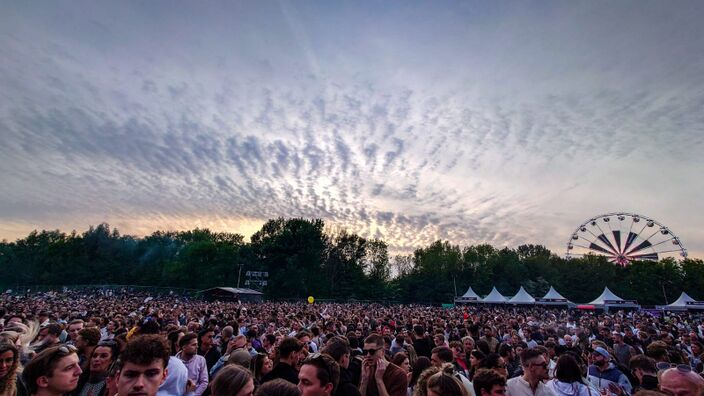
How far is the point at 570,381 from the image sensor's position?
4.42 metres

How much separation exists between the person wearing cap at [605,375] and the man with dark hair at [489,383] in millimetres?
3698

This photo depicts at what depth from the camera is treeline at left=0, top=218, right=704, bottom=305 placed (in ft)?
228

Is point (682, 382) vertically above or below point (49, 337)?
above

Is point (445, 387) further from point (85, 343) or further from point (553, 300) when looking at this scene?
point (553, 300)

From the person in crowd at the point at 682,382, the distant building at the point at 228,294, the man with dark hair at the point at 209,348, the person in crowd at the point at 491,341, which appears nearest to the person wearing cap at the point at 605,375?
the person in crowd at the point at 491,341

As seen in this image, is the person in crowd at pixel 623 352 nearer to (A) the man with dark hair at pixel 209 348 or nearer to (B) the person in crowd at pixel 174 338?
(A) the man with dark hair at pixel 209 348

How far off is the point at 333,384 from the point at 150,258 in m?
107

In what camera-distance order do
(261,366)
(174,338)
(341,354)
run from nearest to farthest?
(341,354) → (261,366) → (174,338)

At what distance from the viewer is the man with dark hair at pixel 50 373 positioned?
3088 mm

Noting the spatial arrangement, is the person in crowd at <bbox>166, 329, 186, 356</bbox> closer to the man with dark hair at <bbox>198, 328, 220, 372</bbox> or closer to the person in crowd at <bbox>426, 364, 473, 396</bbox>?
the man with dark hair at <bbox>198, 328, 220, 372</bbox>

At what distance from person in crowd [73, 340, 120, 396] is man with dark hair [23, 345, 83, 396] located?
4.21ft

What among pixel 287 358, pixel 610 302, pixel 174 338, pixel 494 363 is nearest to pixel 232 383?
pixel 287 358

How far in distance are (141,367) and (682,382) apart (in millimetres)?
5101

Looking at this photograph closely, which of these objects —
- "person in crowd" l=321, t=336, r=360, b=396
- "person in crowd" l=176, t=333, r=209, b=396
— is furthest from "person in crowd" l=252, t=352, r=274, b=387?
"person in crowd" l=321, t=336, r=360, b=396
